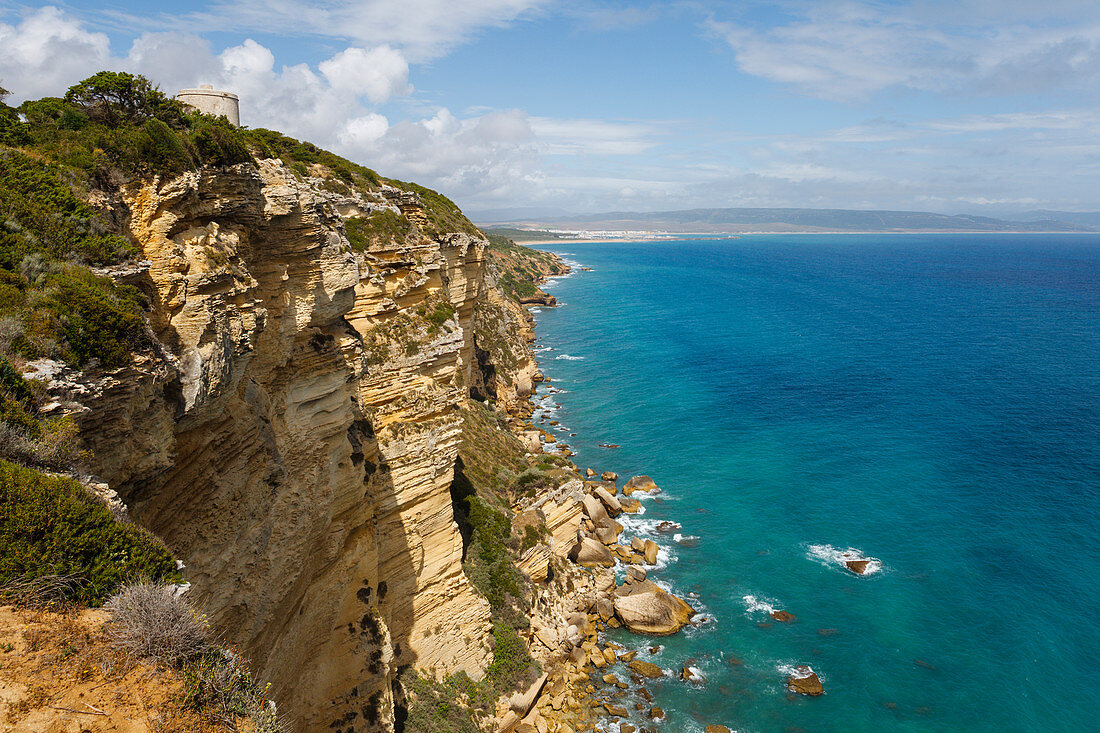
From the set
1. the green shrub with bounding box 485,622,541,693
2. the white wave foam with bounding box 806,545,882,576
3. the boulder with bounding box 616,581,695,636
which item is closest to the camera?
the green shrub with bounding box 485,622,541,693

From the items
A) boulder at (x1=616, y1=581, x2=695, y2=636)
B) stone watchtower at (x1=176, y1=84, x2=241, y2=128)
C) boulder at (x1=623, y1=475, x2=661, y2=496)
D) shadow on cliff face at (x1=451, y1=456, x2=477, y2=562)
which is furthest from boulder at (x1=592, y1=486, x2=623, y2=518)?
stone watchtower at (x1=176, y1=84, x2=241, y2=128)

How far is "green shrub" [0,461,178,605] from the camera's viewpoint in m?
7.48

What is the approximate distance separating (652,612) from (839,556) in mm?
17135

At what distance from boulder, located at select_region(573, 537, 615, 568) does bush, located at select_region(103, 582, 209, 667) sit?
37.5 meters

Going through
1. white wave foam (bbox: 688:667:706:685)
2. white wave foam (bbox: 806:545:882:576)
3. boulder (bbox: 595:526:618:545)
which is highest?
boulder (bbox: 595:526:618:545)

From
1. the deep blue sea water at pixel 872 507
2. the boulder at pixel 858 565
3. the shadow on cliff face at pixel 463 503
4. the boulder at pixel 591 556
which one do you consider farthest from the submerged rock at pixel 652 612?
the boulder at pixel 858 565

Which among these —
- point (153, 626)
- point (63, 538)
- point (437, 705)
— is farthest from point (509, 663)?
point (63, 538)

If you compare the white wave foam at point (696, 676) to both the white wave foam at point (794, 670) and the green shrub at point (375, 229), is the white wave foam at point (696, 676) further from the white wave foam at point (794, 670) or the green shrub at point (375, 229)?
the green shrub at point (375, 229)

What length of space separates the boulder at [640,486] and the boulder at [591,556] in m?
10.4

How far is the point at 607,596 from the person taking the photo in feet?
130

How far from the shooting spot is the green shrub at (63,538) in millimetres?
7477

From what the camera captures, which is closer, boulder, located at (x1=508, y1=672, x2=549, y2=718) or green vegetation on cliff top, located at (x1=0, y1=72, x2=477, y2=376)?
green vegetation on cliff top, located at (x1=0, y1=72, x2=477, y2=376)

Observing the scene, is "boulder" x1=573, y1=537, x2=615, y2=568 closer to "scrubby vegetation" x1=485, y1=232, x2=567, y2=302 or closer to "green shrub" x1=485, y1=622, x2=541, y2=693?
"green shrub" x1=485, y1=622, x2=541, y2=693

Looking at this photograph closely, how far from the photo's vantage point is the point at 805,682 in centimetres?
3303
